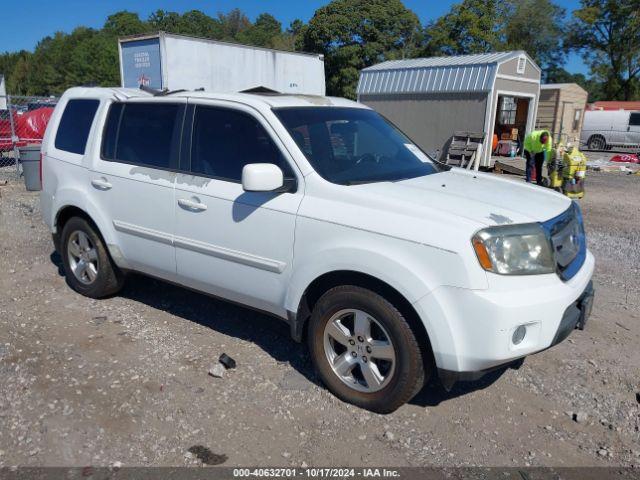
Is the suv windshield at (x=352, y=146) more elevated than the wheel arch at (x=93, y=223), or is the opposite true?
the suv windshield at (x=352, y=146)

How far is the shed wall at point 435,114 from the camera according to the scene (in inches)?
672

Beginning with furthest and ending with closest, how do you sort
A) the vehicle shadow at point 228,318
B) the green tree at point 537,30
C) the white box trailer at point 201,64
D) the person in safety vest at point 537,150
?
1. the green tree at point 537,30
2. the person in safety vest at point 537,150
3. the white box trailer at point 201,64
4. the vehicle shadow at point 228,318

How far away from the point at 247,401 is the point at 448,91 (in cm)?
1576

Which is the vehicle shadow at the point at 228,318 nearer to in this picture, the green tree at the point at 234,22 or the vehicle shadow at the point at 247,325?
the vehicle shadow at the point at 247,325

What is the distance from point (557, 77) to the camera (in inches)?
2066

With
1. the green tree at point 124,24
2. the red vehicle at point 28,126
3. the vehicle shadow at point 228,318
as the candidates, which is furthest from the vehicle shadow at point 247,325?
the green tree at point 124,24

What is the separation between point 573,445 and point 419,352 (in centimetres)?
104

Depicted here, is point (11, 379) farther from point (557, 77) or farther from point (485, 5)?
point (557, 77)

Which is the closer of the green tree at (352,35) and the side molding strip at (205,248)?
the side molding strip at (205,248)

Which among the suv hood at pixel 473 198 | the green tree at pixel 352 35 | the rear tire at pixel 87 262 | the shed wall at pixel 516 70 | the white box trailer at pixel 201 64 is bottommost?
the rear tire at pixel 87 262

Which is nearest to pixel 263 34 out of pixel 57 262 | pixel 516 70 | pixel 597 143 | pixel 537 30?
pixel 537 30

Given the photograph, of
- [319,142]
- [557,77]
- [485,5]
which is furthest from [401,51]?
[319,142]

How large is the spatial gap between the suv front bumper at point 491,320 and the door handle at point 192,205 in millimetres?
1743

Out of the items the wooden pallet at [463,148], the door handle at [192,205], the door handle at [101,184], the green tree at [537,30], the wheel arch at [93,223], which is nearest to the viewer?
the door handle at [192,205]
